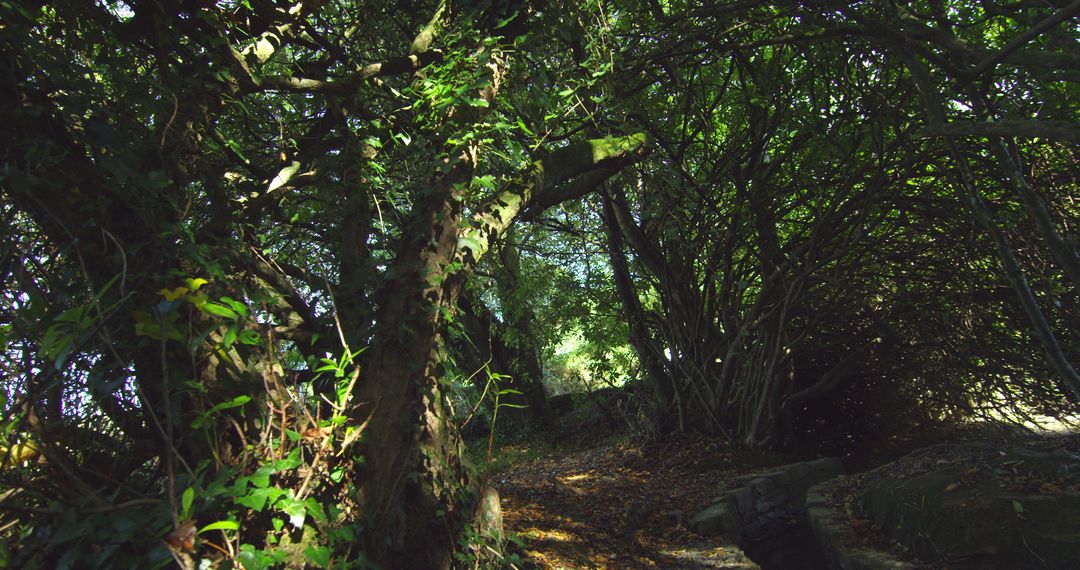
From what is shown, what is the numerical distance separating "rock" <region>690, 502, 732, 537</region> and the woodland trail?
69 mm

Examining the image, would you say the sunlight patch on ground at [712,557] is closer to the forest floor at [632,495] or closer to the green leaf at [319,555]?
the forest floor at [632,495]

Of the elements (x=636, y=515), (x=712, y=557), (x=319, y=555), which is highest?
(x=319, y=555)

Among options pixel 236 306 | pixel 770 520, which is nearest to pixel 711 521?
pixel 770 520

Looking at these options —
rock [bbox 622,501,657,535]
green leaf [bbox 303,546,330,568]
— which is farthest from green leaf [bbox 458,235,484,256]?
rock [bbox 622,501,657,535]

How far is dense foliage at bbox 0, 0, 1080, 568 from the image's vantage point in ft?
5.74

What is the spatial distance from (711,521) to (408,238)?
3.02m

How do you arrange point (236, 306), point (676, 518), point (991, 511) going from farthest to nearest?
1. point (676, 518)
2. point (991, 511)
3. point (236, 306)

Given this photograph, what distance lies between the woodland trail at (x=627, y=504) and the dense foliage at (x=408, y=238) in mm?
631

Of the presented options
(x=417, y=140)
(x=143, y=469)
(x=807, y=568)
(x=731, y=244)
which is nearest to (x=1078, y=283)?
(x=807, y=568)

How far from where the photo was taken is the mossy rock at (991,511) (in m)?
2.77

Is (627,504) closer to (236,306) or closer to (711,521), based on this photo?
(711,521)

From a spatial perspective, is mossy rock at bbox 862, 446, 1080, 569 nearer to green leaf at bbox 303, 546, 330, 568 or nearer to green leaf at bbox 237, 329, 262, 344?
green leaf at bbox 303, 546, 330, 568

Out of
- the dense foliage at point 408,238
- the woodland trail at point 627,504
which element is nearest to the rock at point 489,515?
the dense foliage at point 408,238

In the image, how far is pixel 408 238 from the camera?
2799 mm
